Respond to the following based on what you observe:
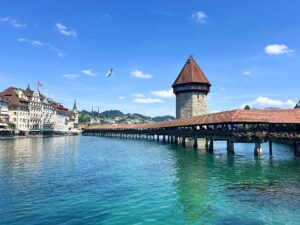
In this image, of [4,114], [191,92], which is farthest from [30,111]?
[191,92]

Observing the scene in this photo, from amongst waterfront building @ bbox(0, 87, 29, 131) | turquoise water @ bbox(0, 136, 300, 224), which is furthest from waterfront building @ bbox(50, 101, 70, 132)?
turquoise water @ bbox(0, 136, 300, 224)

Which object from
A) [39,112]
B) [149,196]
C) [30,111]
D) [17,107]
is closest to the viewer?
[149,196]

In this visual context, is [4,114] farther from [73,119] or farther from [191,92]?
[73,119]

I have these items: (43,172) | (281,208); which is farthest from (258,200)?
(43,172)

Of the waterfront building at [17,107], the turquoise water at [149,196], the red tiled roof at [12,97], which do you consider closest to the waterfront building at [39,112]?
the waterfront building at [17,107]

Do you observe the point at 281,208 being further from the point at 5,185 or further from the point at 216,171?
the point at 5,185

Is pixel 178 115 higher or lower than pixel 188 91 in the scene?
lower

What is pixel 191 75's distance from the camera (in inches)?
2512

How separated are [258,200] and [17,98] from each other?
83.8 metres

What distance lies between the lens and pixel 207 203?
12.8 m

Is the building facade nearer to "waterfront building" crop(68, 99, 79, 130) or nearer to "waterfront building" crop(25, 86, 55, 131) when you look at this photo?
"waterfront building" crop(25, 86, 55, 131)

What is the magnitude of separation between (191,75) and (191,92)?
3.33 metres

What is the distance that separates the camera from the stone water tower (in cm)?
6291

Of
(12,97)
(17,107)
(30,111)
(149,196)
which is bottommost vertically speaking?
(149,196)
